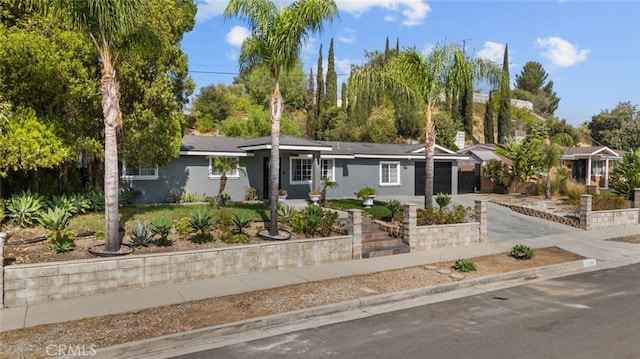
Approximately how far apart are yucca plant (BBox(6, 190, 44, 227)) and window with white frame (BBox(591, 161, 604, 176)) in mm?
38602

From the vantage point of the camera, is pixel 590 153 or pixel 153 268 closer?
pixel 153 268

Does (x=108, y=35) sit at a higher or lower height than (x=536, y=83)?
lower

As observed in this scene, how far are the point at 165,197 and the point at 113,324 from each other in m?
12.7

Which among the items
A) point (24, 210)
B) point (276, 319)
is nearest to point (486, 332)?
point (276, 319)

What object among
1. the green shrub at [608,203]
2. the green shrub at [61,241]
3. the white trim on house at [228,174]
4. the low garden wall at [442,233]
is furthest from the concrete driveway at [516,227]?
the green shrub at [61,241]

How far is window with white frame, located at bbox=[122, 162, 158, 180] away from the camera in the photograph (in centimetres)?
1799

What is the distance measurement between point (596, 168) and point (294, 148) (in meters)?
29.5

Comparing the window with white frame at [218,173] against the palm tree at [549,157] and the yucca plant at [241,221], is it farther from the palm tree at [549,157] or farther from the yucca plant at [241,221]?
the palm tree at [549,157]

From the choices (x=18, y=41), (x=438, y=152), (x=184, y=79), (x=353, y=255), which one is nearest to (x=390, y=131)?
(x=438, y=152)

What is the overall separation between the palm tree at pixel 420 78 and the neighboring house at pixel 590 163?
2321 centimetres

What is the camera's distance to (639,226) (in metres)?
17.9

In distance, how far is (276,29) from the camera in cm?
1173

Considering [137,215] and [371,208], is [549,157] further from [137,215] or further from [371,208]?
[137,215]

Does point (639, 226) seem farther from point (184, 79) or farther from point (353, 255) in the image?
point (184, 79)
